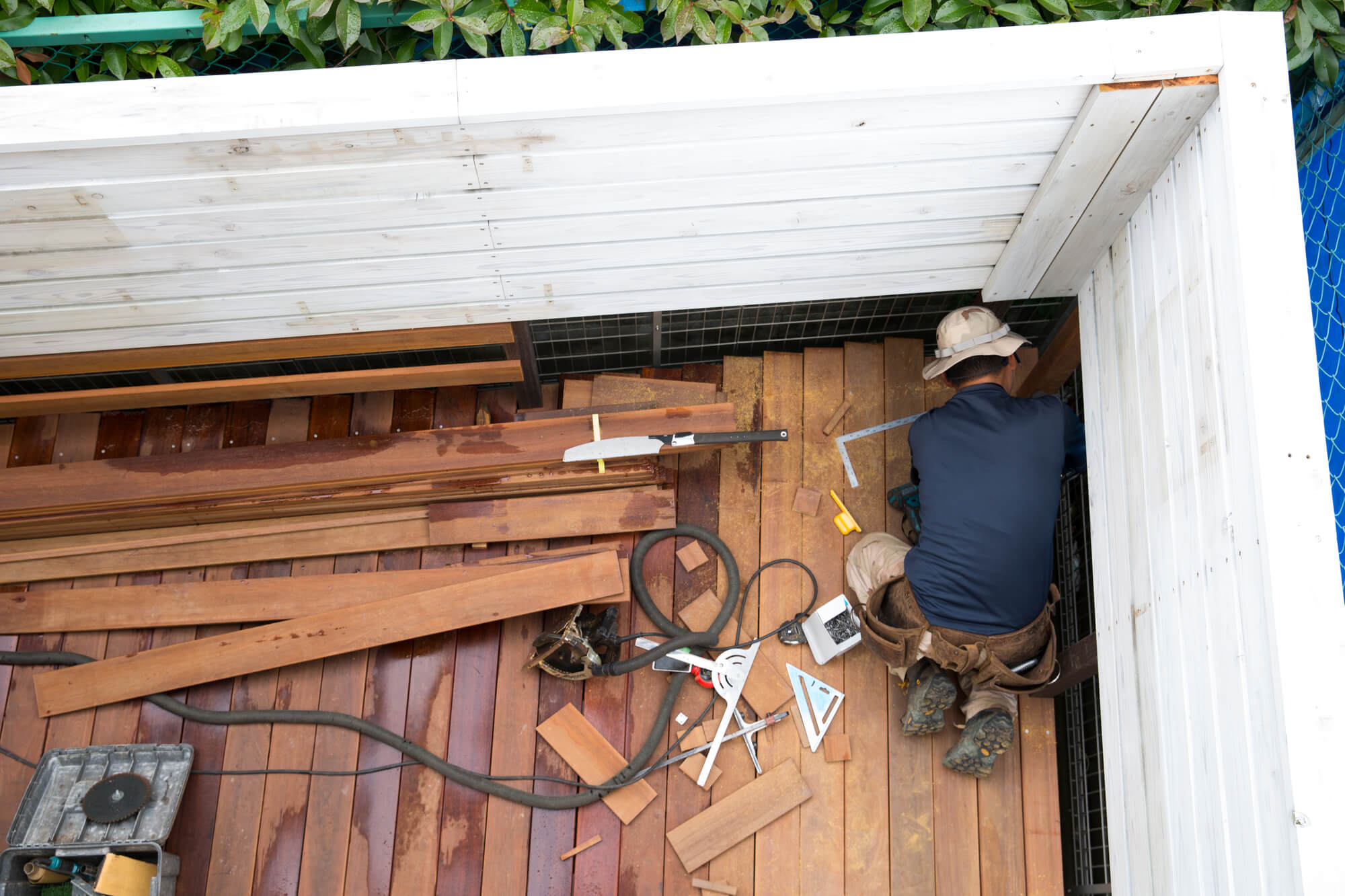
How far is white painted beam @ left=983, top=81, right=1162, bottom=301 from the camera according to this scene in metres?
2.29

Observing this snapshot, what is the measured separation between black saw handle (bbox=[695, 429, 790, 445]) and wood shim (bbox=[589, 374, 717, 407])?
0.30m

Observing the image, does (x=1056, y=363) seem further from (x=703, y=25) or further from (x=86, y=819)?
(x=86, y=819)

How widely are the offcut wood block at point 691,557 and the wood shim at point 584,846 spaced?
96 centimetres

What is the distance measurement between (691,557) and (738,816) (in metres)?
0.90

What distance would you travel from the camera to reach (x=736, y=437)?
3.29m

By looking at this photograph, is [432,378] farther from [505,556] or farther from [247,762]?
[247,762]

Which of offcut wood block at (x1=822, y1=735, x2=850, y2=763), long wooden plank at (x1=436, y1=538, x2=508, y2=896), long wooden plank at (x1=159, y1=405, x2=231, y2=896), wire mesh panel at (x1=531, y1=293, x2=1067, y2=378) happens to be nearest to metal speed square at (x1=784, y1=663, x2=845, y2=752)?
offcut wood block at (x1=822, y1=735, x2=850, y2=763)

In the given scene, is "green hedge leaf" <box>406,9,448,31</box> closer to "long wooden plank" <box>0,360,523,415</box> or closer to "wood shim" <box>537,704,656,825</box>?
"long wooden plank" <box>0,360,523,415</box>

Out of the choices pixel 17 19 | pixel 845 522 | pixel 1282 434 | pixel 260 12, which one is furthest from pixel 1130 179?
pixel 17 19

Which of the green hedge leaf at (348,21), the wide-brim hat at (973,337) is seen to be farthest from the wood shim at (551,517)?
the green hedge leaf at (348,21)

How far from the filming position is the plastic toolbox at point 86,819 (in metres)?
2.88

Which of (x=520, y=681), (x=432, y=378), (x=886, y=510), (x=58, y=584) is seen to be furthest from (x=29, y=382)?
(x=886, y=510)

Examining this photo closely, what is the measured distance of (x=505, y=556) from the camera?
3.41 m

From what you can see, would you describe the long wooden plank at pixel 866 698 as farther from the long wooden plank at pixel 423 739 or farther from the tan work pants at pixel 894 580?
the long wooden plank at pixel 423 739
